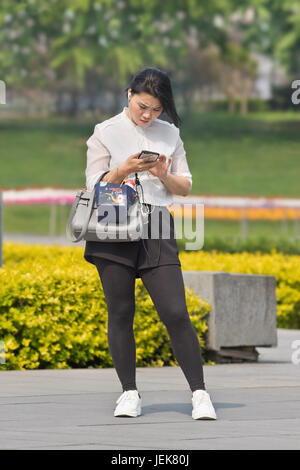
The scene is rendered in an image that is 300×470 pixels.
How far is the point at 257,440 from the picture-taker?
4793 millimetres

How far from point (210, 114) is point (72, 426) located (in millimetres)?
47700

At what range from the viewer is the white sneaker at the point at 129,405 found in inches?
217

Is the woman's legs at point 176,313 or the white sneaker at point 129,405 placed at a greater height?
A: the woman's legs at point 176,313

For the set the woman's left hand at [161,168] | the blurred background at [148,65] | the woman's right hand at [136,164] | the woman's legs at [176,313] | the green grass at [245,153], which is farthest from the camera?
the blurred background at [148,65]

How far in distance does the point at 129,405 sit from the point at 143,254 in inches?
32.5

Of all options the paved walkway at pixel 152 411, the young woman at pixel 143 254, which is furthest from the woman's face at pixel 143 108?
the paved walkway at pixel 152 411

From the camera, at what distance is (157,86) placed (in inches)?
216

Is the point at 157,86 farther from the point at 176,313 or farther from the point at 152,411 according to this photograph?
the point at 152,411

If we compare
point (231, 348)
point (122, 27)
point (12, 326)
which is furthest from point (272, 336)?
point (122, 27)

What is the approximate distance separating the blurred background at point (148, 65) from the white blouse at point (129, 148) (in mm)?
34940

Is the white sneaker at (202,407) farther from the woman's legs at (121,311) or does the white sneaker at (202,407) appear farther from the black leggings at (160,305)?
the woman's legs at (121,311)

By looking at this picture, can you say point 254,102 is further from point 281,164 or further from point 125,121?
point 125,121

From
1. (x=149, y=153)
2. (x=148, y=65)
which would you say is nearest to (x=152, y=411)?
(x=149, y=153)

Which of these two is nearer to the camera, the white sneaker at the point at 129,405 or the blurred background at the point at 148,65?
the white sneaker at the point at 129,405
